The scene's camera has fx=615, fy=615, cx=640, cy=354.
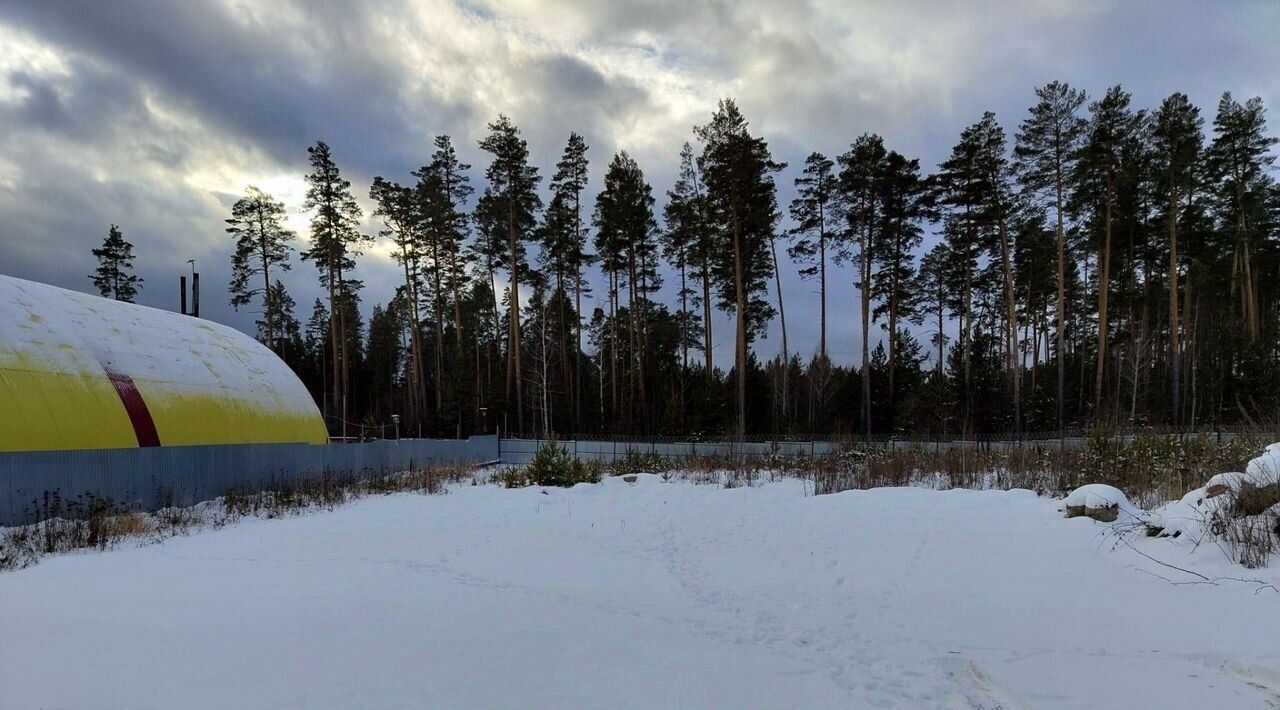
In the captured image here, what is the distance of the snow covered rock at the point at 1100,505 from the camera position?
24.3ft

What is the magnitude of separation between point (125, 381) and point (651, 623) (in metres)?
13.8

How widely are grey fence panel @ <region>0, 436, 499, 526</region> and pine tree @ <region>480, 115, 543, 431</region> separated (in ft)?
45.9

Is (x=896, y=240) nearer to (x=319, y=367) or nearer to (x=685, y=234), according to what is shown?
(x=685, y=234)

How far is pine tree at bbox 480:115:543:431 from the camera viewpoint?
3062 cm

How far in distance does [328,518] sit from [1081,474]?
1388cm

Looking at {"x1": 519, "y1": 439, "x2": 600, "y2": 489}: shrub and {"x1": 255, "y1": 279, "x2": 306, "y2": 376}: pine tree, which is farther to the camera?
{"x1": 255, "y1": 279, "x2": 306, "y2": 376}: pine tree

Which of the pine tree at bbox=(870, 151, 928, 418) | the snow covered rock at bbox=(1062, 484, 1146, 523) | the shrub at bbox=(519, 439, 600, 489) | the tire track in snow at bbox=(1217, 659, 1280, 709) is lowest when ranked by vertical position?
the shrub at bbox=(519, 439, 600, 489)

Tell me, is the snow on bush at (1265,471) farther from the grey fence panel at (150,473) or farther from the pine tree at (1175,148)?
the pine tree at (1175,148)

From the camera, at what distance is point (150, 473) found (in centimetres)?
1204

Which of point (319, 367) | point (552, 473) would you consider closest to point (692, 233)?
point (552, 473)

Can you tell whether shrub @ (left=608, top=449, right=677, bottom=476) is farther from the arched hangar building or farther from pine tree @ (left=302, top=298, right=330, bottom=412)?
pine tree @ (left=302, top=298, right=330, bottom=412)

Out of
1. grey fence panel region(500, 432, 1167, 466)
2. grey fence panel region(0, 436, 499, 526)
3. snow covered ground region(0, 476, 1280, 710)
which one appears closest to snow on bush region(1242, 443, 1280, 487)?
snow covered ground region(0, 476, 1280, 710)

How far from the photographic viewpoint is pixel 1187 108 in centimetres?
2616

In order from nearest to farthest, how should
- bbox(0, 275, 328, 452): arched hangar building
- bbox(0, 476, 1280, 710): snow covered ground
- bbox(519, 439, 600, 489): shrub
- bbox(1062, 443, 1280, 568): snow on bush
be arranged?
1. bbox(0, 476, 1280, 710): snow covered ground
2. bbox(1062, 443, 1280, 568): snow on bush
3. bbox(0, 275, 328, 452): arched hangar building
4. bbox(519, 439, 600, 489): shrub
